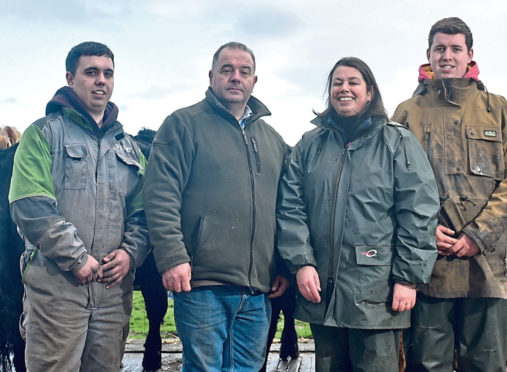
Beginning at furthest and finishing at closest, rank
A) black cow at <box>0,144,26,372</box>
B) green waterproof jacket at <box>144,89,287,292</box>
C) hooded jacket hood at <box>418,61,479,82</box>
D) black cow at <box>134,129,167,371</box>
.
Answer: black cow at <box>134,129,167,371</box> → black cow at <box>0,144,26,372</box> → hooded jacket hood at <box>418,61,479,82</box> → green waterproof jacket at <box>144,89,287,292</box>

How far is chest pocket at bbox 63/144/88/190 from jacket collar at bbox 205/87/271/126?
30.3 inches

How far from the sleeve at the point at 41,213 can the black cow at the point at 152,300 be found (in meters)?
1.47

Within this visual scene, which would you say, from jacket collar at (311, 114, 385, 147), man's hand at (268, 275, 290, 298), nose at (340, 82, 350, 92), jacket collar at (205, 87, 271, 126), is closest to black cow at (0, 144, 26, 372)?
jacket collar at (205, 87, 271, 126)

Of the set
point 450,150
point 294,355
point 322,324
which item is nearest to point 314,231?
point 322,324

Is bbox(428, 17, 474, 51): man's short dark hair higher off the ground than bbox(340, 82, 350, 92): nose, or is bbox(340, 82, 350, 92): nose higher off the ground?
bbox(428, 17, 474, 51): man's short dark hair

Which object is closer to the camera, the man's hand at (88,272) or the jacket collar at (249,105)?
the man's hand at (88,272)

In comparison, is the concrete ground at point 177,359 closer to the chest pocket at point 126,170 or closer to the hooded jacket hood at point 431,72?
the chest pocket at point 126,170

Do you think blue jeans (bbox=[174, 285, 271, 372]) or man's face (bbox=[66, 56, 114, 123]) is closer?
blue jeans (bbox=[174, 285, 271, 372])

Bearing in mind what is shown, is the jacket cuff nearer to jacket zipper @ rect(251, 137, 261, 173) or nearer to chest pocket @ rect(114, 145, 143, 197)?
chest pocket @ rect(114, 145, 143, 197)

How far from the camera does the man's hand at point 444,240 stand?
115 inches

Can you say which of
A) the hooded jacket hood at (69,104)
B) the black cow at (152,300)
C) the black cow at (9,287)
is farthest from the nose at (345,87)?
the black cow at (9,287)

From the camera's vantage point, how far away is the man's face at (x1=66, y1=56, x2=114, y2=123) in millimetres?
3039

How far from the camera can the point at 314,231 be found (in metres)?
2.89

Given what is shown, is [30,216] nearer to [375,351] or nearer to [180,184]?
[180,184]
